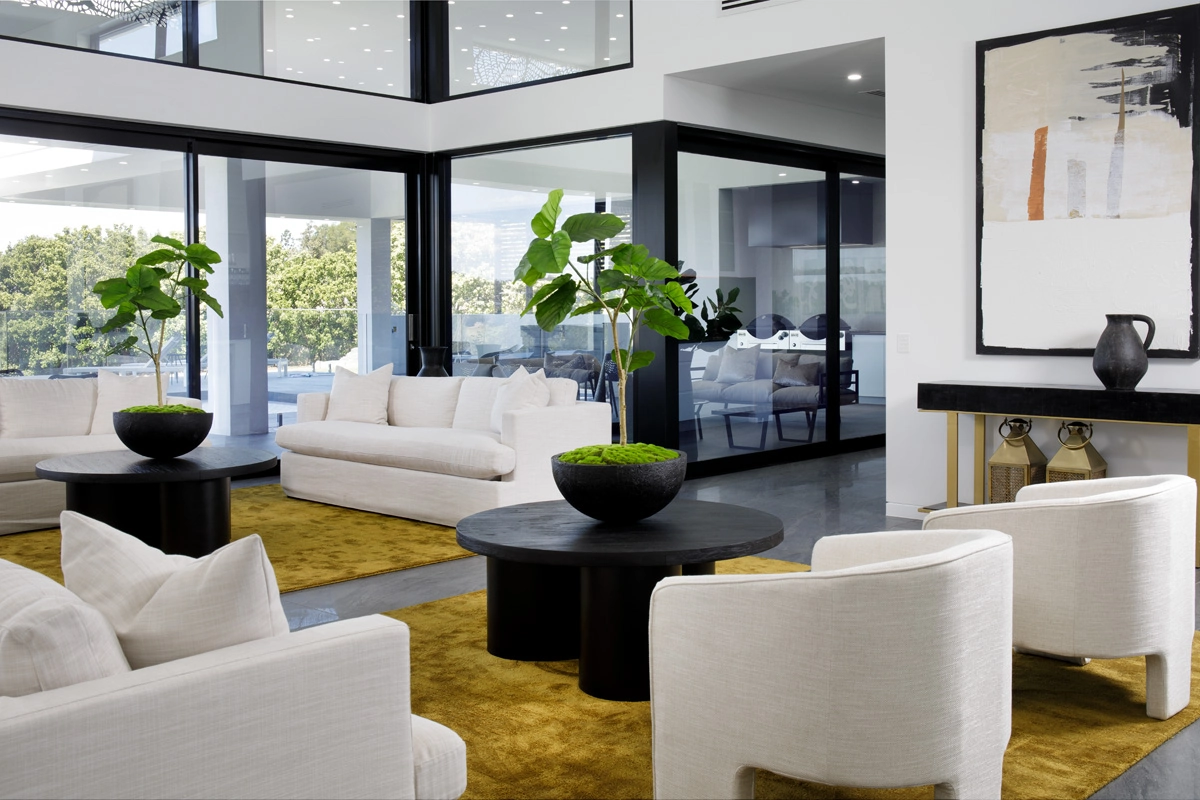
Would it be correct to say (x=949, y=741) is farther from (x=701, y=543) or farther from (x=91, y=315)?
(x=91, y=315)

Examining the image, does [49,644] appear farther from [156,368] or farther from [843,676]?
[156,368]

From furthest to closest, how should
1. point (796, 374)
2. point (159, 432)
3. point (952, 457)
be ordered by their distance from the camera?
1. point (796, 374)
2. point (952, 457)
3. point (159, 432)

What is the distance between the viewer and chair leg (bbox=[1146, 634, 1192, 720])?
3082 millimetres

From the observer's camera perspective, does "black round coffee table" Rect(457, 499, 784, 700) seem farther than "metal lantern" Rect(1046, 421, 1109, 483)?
No

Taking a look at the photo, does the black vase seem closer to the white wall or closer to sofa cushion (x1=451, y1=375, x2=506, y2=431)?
sofa cushion (x1=451, y1=375, x2=506, y2=431)

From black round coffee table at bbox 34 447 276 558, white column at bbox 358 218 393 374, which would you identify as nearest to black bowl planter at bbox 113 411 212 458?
black round coffee table at bbox 34 447 276 558

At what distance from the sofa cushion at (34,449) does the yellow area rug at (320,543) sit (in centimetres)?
34

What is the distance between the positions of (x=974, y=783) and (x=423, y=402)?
5179mm

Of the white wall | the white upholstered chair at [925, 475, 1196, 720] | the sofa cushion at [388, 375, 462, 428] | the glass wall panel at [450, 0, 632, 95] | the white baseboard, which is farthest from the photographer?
the glass wall panel at [450, 0, 632, 95]

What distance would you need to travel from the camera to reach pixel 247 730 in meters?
1.70

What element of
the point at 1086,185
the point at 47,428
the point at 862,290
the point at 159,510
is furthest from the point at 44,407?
the point at 862,290

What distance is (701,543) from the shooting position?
10.8 ft

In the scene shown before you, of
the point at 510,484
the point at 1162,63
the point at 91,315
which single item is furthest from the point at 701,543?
the point at 91,315

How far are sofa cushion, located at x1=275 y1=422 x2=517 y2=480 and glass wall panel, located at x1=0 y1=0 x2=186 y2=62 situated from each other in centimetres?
280
